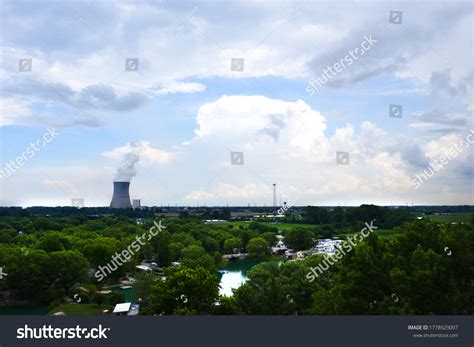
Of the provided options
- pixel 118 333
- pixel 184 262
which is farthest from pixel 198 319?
pixel 184 262

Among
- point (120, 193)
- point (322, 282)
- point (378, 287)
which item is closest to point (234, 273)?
point (322, 282)

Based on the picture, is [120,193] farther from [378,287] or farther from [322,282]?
[378,287]

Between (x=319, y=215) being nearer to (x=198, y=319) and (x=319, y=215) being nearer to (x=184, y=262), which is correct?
(x=184, y=262)

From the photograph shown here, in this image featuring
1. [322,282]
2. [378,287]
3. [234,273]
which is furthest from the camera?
[234,273]

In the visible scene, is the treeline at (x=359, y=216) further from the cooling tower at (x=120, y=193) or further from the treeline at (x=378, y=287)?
the treeline at (x=378, y=287)

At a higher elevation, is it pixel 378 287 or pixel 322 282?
pixel 378 287

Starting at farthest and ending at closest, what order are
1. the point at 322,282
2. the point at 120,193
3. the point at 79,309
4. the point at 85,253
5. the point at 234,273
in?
the point at 120,193
the point at 234,273
the point at 85,253
the point at 79,309
the point at 322,282
